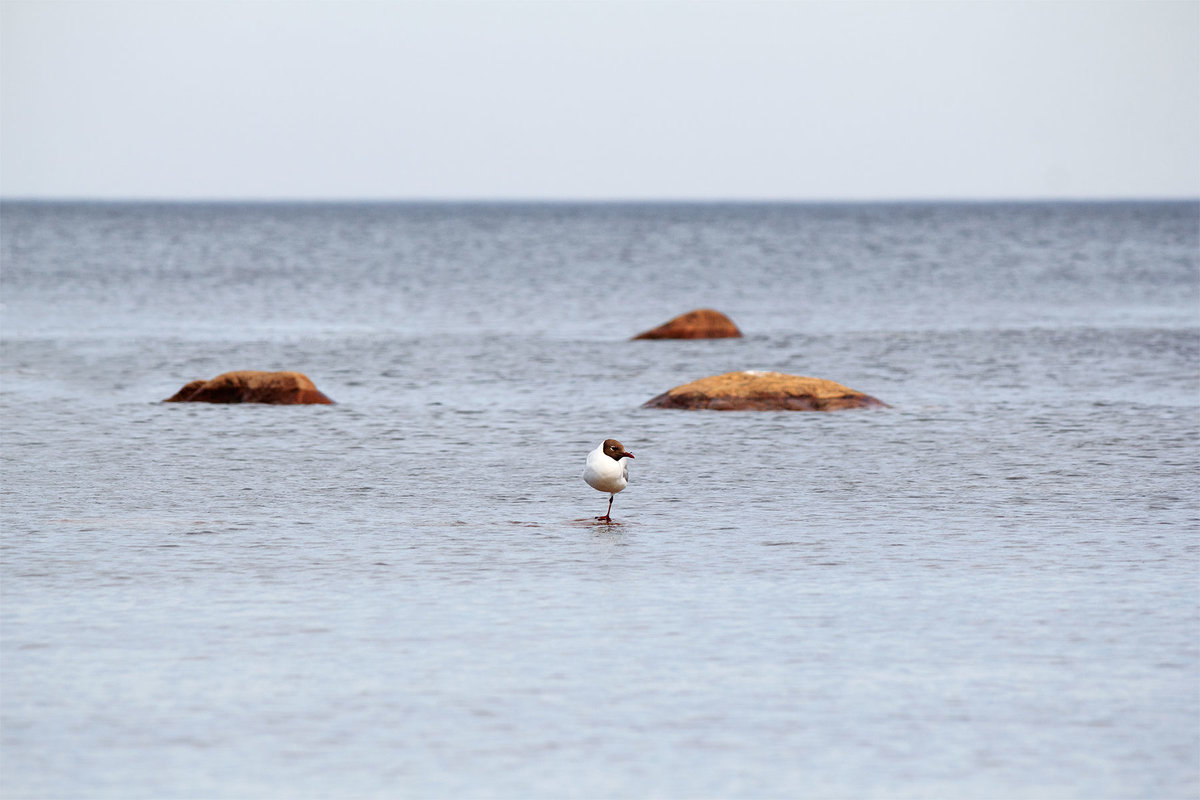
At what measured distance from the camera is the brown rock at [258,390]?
24.5 meters

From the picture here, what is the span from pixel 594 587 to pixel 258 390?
14.2 meters

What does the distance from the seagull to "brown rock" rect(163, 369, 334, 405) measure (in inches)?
439

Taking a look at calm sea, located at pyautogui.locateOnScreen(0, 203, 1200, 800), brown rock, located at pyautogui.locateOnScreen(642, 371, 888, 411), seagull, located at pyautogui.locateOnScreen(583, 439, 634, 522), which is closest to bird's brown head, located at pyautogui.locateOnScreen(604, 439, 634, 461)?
seagull, located at pyautogui.locateOnScreen(583, 439, 634, 522)

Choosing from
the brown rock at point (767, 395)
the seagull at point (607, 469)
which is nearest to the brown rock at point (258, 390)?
the brown rock at point (767, 395)

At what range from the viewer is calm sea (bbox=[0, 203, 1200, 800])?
7.63 m

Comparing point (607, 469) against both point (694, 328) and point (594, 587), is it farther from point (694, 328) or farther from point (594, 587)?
point (694, 328)

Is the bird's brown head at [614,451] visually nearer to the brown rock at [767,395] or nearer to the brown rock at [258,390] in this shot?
the brown rock at [767,395]

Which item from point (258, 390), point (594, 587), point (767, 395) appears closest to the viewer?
point (594, 587)

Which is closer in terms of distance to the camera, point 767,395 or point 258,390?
point 767,395

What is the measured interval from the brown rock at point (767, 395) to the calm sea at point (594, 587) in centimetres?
42

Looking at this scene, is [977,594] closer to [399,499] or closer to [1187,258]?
[399,499]

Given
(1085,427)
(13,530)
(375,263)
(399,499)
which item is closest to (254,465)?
(399,499)

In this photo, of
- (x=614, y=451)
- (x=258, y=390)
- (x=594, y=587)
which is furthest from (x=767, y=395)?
(x=594, y=587)

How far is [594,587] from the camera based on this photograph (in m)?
11.4
